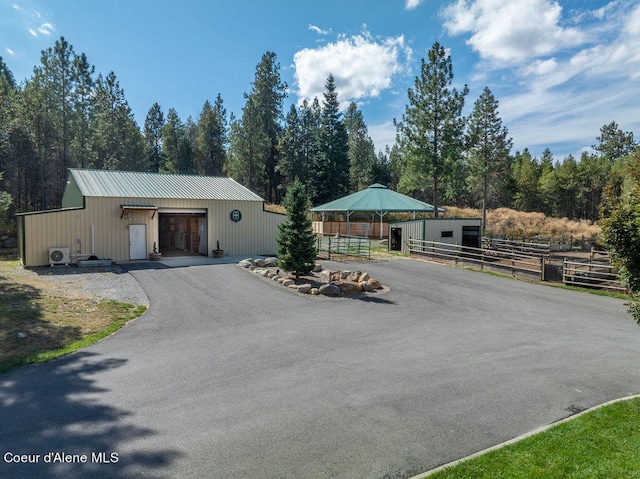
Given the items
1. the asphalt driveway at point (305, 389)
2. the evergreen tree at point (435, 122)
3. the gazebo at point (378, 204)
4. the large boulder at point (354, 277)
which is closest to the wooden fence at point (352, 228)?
the gazebo at point (378, 204)

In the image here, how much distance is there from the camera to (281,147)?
48.8 metres

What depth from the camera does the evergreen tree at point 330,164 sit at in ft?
158

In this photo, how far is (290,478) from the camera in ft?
12.5

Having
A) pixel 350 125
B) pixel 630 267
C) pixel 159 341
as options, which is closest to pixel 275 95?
pixel 350 125

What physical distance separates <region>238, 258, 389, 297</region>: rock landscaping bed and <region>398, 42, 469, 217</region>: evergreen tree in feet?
54.0

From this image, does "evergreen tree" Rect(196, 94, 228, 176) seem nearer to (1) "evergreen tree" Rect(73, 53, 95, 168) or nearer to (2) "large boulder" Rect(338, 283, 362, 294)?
(1) "evergreen tree" Rect(73, 53, 95, 168)

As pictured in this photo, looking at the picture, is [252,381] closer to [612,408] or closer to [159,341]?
[159,341]

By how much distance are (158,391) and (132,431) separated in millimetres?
1194

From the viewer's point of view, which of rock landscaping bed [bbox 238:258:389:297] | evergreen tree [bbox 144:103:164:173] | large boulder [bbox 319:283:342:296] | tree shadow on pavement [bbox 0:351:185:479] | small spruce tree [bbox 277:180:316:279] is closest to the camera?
tree shadow on pavement [bbox 0:351:185:479]

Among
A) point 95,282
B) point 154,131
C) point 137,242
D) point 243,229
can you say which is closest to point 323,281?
point 243,229

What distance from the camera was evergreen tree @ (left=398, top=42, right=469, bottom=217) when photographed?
92.8ft

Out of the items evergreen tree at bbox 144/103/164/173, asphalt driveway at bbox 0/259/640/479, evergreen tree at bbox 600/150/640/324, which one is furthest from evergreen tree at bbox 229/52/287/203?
evergreen tree at bbox 600/150/640/324

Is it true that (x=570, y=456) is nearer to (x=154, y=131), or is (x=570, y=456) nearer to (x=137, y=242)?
(x=137, y=242)

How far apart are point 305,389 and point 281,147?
149 ft
